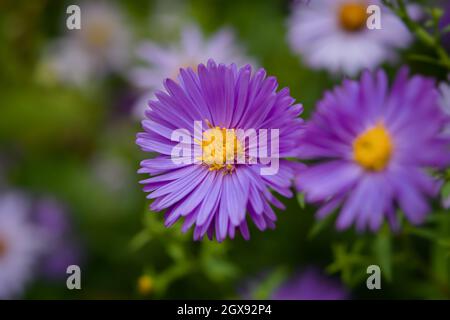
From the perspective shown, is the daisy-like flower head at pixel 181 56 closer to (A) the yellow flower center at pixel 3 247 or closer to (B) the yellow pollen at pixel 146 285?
(B) the yellow pollen at pixel 146 285

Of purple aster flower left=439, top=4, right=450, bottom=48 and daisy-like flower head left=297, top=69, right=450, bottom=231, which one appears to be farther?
purple aster flower left=439, top=4, right=450, bottom=48

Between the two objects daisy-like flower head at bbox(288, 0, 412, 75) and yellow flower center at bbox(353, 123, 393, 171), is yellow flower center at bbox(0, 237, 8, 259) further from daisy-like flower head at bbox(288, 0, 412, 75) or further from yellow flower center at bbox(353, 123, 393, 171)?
yellow flower center at bbox(353, 123, 393, 171)

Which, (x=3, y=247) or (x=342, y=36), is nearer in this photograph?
(x=342, y=36)

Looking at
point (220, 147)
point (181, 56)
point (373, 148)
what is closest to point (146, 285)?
point (220, 147)

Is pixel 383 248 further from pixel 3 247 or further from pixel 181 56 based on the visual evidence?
pixel 3 247

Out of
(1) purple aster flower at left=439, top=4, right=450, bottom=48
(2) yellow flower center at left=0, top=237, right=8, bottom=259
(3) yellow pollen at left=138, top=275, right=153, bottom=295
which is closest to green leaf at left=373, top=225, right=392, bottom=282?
(3) yellow pollen at left=138, top=275, right=153, bottom=295

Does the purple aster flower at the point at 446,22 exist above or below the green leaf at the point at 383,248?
above

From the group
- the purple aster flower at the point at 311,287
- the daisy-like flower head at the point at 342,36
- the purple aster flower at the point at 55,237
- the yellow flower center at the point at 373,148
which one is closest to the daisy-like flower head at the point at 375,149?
the yellow flower center at the point at 373,148
